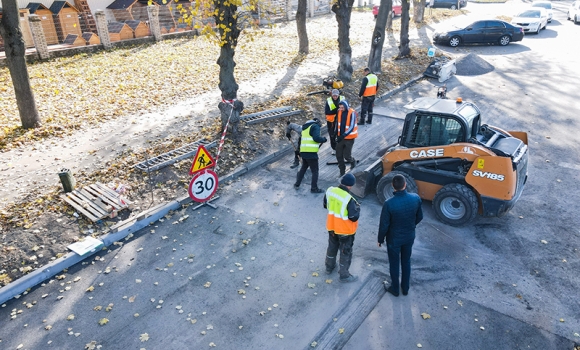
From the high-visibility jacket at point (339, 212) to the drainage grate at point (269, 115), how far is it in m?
6.15

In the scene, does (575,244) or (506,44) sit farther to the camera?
(506,44)

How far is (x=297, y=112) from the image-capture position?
12.6 metres

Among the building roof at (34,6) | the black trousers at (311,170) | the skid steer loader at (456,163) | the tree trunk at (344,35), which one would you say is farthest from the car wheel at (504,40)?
the building roof at (34,6)

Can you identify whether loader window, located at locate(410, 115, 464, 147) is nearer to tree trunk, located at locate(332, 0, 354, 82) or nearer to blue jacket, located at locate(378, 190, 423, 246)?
blue jacket, located at locate(378, 190, 423, 246)

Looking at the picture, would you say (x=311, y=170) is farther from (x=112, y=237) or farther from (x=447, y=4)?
(x=447, y=4)

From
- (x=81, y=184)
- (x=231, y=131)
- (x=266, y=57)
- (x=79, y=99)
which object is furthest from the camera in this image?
(x=266, y=57)

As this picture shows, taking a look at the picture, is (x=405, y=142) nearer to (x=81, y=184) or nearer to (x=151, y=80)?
(x=81, y=184)

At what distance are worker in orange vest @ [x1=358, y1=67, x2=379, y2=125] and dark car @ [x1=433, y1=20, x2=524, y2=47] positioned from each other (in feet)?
43.4

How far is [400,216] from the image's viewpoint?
223 inches

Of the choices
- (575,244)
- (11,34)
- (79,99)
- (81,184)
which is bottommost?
(575,244)

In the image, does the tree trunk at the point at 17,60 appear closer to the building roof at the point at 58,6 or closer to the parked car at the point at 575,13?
the building roof at the point at 58,6

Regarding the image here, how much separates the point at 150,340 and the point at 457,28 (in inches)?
922

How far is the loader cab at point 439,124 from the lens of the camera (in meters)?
7.49

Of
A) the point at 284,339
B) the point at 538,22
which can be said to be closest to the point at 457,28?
the point at 538,22
